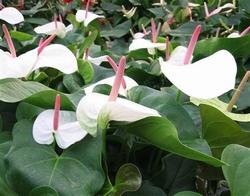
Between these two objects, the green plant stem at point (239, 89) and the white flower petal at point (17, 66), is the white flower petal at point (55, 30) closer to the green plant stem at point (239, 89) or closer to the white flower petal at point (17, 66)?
the white flower petal at point (17, 66)

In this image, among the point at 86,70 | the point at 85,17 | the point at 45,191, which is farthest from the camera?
the point at 85,17

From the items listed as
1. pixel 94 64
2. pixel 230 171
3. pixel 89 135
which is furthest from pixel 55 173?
pixel 94 64

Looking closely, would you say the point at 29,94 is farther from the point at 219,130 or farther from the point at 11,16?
the point at 11,16

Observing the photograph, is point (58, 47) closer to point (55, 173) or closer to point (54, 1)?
point (55, 173)

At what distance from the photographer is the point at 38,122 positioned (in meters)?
0.59

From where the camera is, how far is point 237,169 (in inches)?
21.2

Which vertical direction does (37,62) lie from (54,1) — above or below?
above


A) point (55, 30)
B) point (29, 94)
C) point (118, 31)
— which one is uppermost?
point (29, 94)

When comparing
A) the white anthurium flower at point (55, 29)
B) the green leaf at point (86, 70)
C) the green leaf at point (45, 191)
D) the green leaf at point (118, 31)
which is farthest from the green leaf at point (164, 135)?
the green leaf at point (118, 31)

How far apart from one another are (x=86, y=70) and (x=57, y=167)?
28 centimetres

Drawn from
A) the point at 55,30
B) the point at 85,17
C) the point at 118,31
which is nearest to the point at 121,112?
the point at 55,30

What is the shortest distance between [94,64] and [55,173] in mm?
345

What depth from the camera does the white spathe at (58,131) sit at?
568 millimetres

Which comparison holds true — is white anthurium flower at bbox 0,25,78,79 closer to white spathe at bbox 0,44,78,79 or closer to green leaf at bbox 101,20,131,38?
white spathe at bbox 0,44,78,79
